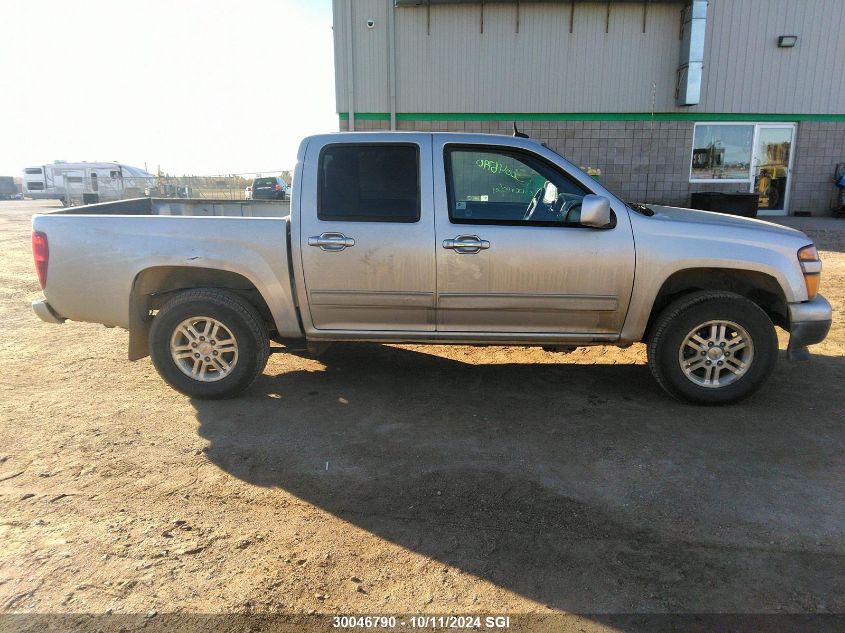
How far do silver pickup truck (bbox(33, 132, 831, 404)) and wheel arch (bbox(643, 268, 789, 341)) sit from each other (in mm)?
17

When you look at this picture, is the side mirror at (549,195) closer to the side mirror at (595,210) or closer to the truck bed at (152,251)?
the side mirror at (595,210)

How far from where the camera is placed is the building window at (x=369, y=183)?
14.7ft

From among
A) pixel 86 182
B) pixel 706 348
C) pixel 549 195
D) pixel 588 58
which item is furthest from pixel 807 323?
pixel 86 182

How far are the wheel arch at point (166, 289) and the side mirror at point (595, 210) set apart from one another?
2453 millimetres

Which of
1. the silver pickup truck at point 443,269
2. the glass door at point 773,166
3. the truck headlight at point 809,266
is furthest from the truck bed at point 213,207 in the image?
the glass door at point 773,166

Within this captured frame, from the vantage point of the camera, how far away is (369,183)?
454 centimetres

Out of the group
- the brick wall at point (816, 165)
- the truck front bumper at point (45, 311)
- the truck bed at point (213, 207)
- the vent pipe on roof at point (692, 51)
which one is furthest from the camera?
the brick wall at point (816, 165)

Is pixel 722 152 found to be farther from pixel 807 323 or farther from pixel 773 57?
pixel 807 323

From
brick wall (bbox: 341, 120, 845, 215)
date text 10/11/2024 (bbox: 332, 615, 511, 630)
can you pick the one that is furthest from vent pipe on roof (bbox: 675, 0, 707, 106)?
date text 10/11/2024 (bbox: 332, 615, 511, 630)

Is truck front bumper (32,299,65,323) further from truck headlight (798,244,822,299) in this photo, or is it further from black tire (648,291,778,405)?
truck headlight (798,244,822,299)

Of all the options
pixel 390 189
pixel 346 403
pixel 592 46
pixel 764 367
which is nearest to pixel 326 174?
pixel 390 189

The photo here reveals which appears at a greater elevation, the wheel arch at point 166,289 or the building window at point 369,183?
the building window at point 369,183

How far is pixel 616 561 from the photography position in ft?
9.14

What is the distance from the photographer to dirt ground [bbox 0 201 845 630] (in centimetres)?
262
